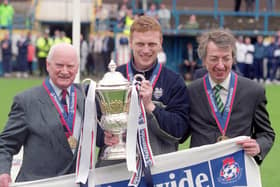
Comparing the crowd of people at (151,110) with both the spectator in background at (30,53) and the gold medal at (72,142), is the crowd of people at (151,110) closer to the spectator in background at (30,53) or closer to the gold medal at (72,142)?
the gold medal at (72,142)

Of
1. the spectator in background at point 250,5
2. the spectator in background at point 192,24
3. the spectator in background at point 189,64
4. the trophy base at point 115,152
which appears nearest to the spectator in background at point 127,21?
the spectator in background at point 192,24

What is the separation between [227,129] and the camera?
4.95m

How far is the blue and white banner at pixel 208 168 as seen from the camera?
4875 mm

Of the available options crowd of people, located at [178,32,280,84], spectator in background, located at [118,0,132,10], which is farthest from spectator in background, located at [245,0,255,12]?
spectator in background, located at [118,0,132,10]

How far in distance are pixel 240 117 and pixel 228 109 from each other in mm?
106

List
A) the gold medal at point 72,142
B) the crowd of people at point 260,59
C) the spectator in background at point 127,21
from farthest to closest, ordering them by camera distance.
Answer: the spectator in background at point 127,21, the crowd of people at point 260,59, the gold medal at point 72,142

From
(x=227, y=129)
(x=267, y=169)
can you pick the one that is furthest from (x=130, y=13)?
(x=227, y=129)

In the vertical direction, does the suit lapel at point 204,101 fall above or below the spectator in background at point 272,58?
above

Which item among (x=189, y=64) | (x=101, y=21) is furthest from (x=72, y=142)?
(x=101, y=21)

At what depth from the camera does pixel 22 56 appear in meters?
29.4

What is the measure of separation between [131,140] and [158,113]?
278mm

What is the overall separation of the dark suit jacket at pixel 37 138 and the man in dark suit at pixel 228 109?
2.89 ft

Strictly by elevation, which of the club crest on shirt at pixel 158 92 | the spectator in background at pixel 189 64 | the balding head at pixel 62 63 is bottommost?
the spectator in background at pixel 189 64

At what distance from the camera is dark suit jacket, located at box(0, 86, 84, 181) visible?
458 centimetres
